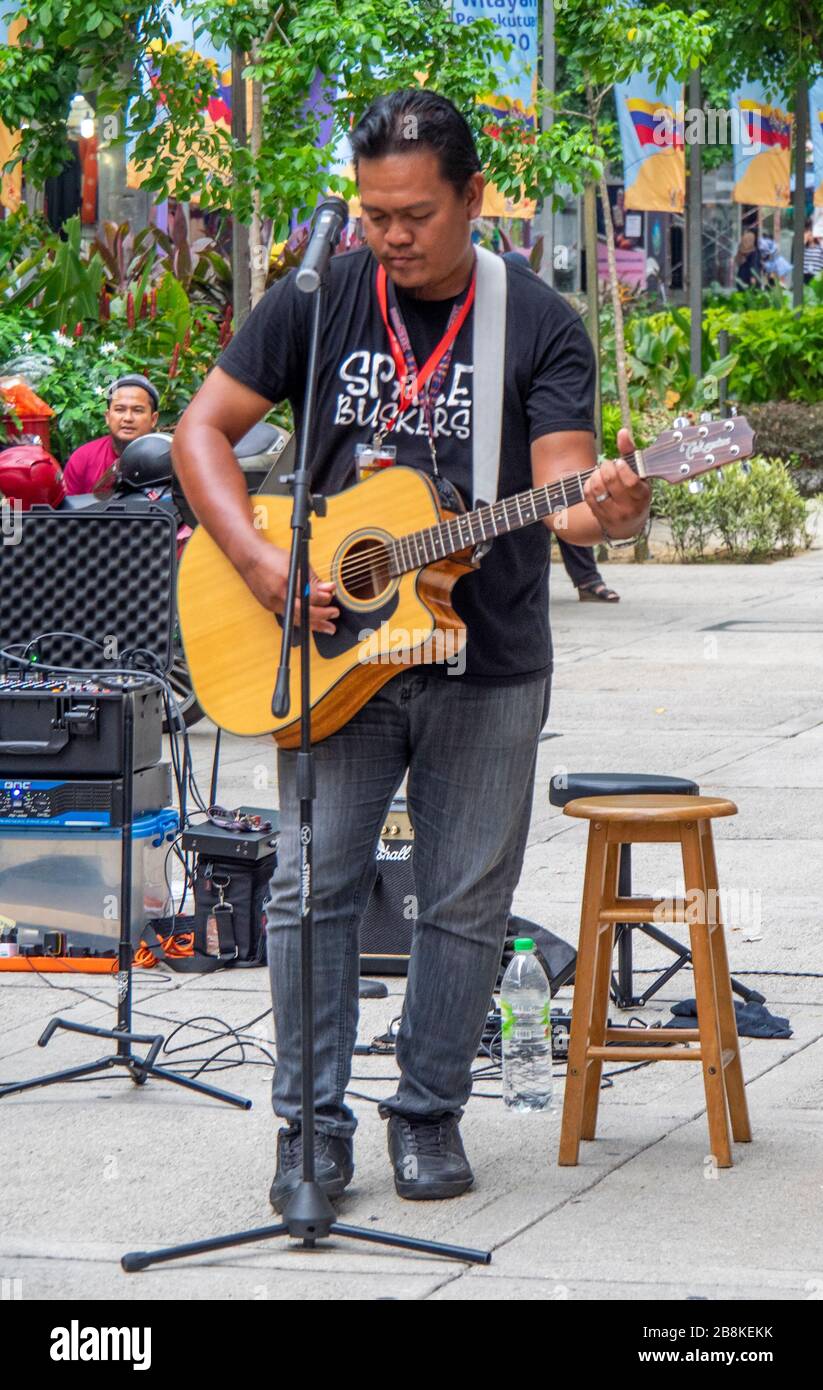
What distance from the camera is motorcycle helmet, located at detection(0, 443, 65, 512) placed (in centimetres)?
996

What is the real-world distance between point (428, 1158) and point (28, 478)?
633 centimetres

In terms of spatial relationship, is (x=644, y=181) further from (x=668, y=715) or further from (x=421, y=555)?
(x=421, y=555)

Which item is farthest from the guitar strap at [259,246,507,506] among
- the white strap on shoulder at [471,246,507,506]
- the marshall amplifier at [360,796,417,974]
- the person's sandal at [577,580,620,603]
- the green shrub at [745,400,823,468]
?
the green shrub at [745,400,823,468]

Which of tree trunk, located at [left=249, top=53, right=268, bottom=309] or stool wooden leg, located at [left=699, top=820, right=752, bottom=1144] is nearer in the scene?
stool wooden leg, located at [left=699, top=820, right=752, bottom=1144]

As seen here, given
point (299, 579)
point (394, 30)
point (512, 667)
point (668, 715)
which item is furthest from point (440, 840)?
point (394, 30)

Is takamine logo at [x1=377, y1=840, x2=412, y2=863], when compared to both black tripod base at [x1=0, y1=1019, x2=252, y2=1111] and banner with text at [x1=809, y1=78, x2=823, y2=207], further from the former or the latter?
banner with text at [x1=809, y1=78, x2=823, y2=207]

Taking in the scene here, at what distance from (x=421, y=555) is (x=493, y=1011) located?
5.93 ft

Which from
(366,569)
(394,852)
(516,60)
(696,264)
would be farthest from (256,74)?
(696,264)

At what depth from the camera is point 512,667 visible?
13.7ft

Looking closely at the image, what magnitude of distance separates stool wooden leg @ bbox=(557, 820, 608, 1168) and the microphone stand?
0.60 metres

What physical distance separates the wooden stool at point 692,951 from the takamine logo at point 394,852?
1739 millimetres

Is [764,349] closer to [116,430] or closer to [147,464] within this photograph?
[116,430]

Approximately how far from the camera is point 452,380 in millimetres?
→ 4094
